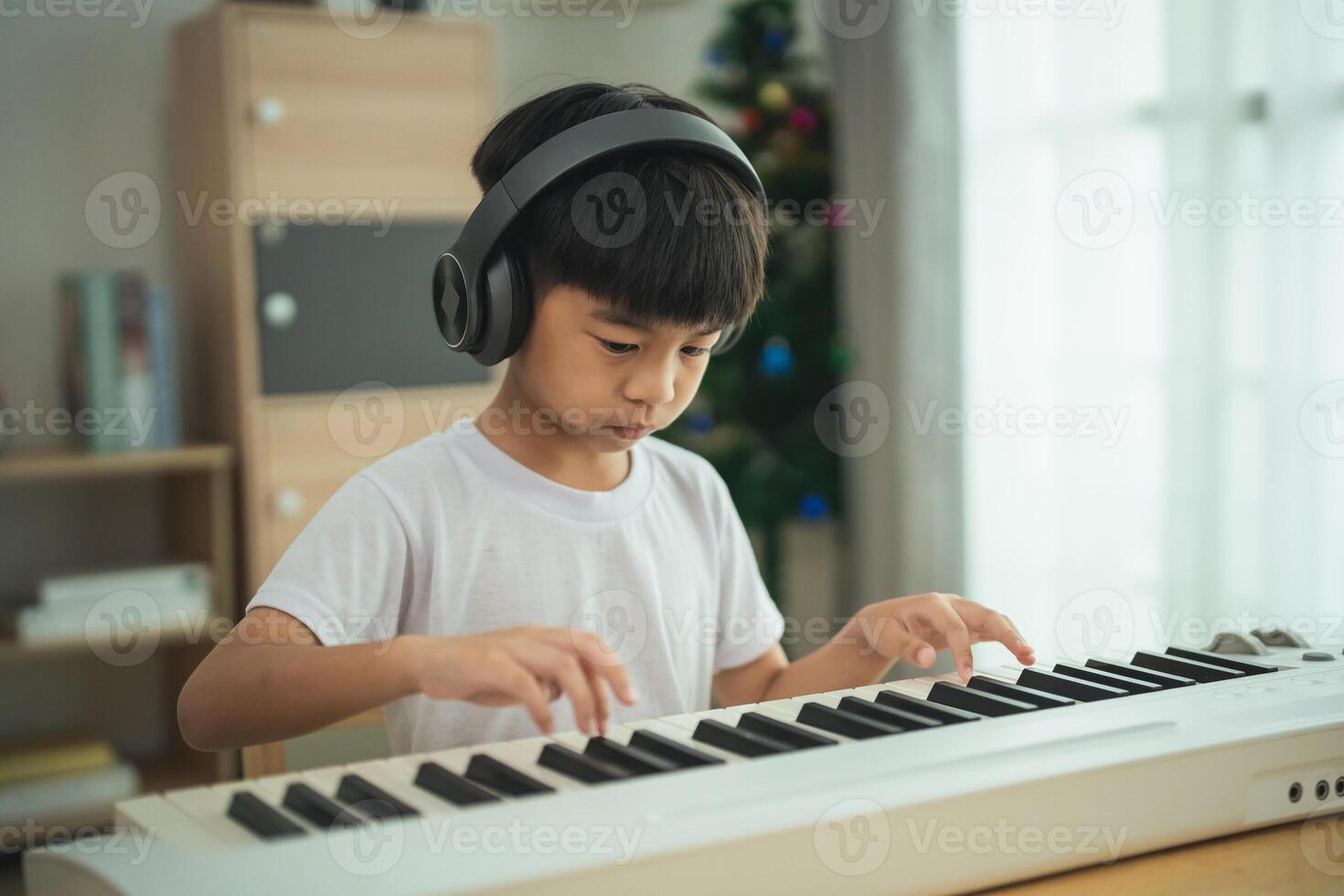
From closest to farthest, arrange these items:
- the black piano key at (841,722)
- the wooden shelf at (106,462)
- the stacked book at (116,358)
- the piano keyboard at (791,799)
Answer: the piano keyboard at (791,799) → the black piano key at (841,722) → the wooden shelf at (106,462) → the stacked book at (116,358)

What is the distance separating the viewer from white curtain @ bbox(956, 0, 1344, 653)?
2.36 meters

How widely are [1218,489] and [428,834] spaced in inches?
86.1

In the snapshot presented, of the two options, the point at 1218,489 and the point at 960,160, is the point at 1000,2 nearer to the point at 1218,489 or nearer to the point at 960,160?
the point at 960,160

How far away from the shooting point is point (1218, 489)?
2.55 meters

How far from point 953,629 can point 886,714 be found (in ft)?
0.65

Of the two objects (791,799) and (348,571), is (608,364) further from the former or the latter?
(791,799)

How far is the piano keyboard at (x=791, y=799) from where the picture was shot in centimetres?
69

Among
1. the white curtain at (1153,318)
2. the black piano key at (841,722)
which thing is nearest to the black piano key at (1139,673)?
the black piano key at (841,722)

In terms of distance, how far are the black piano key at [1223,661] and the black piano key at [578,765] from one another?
1.78 feet

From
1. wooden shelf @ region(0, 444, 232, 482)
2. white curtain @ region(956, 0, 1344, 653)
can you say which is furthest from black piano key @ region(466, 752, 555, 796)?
wooden shelf @ region(0, 444, 232, 482)

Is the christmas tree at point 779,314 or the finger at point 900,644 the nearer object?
the finger at point 900,644

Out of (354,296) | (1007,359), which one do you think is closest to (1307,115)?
(1007,359)

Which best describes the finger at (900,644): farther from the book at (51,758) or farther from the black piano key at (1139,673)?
the book at (51,758)

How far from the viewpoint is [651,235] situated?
1.13 m
